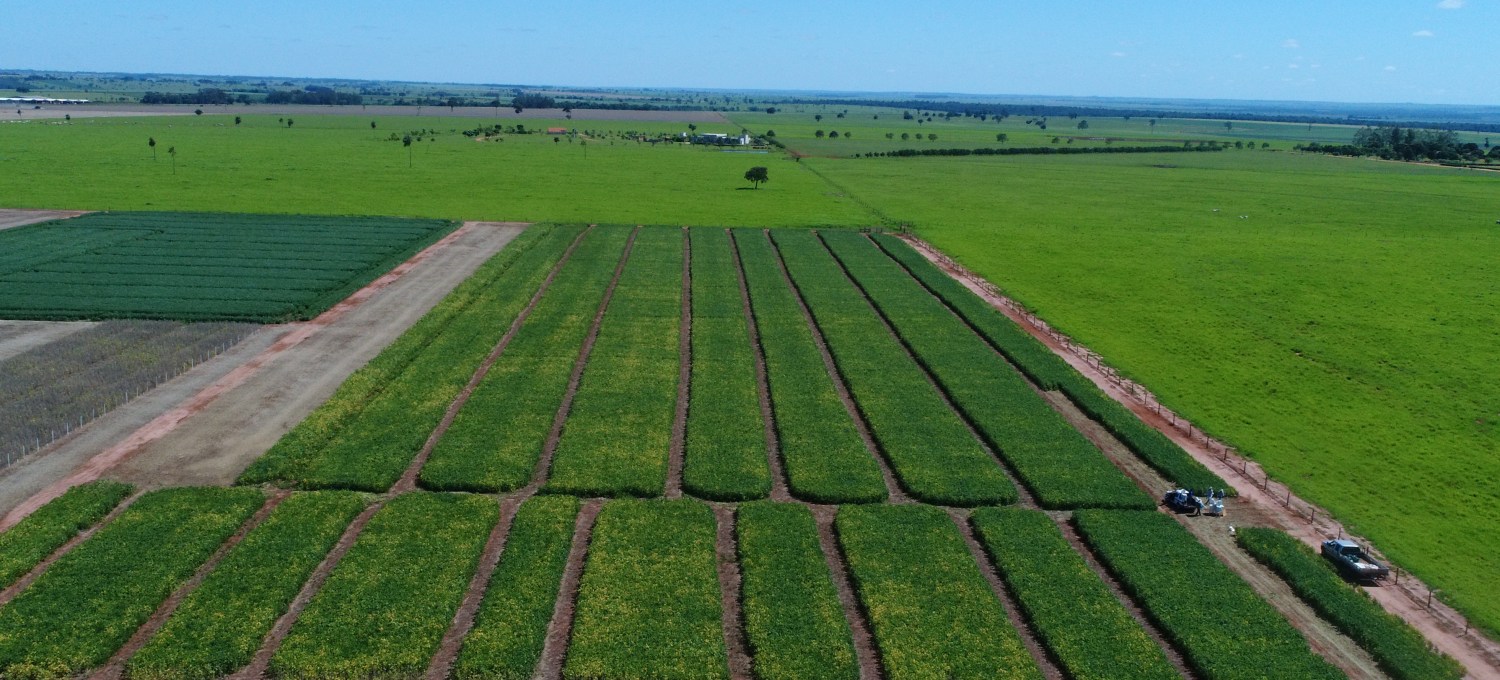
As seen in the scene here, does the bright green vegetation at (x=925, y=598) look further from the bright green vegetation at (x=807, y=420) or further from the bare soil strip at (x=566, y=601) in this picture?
the bare soil strip at (x=566, y=601)

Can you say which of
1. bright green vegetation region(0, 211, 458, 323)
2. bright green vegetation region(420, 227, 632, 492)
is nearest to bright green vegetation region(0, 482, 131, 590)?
bright green vegetation region(420, 227, 632, 492)

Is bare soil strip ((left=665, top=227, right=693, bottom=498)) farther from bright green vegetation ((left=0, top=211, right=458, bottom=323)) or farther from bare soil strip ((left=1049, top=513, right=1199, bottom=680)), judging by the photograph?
bright green vegetation ((left=0, top=211, right=458, bottom=323))

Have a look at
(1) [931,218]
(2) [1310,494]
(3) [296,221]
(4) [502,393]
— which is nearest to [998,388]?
(2) [1310,494]

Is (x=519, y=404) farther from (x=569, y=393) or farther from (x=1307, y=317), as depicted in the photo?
(x=1307, y=317)

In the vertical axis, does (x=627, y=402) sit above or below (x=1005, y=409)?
below

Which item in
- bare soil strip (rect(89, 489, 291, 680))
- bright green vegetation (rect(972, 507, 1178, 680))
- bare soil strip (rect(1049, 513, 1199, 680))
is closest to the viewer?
bare soil strip (rect(89, 489, 291, 680))

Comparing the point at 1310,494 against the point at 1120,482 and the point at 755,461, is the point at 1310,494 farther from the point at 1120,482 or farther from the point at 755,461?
the point at 755,461

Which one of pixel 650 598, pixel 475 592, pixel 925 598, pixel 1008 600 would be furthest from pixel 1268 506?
pixel 475 592
